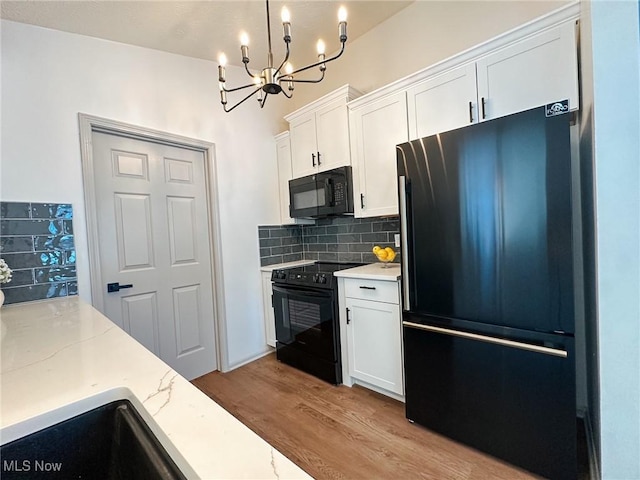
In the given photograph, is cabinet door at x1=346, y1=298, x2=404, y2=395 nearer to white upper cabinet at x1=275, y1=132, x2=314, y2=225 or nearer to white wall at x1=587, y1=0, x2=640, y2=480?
white wall at x1=587, y1=0, x2=640, y2=480

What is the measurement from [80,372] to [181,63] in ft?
8.60

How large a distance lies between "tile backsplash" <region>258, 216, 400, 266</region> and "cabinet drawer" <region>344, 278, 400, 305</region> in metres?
0.56

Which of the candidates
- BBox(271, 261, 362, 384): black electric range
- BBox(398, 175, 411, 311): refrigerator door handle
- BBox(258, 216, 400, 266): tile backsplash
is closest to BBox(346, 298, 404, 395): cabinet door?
BBox(271, 261, 362, 384): black electric range

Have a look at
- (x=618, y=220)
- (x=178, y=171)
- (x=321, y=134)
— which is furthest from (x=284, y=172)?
(x=618, y=220)

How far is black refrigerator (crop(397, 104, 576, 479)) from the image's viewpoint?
133 centimetres

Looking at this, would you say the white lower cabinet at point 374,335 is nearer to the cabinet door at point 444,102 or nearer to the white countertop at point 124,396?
the cabinet door at point 444,102

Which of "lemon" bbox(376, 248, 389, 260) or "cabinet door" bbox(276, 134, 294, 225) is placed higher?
"cabinet door" bbox(276, 134, 294, 225)

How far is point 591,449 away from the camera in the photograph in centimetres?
156

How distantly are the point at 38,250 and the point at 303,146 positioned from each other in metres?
2.12

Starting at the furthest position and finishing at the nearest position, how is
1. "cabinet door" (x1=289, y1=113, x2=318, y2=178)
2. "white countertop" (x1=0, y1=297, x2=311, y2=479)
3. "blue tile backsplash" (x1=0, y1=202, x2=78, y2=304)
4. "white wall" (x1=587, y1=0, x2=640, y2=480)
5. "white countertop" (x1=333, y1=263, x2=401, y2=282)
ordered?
"cabinet door" (x1=289, y1=113, x2=318, y2=178), "white countertop" (x1=333, y1=263, x2=401, y2=282), "blue tile backsplash" (x1=0, y1=202, x2=78, y2=304), "white wall" (x1=587, y1=0, x2=640, y2=480), "white countertop" (x1=0, y1=297, x2=311, y2=479)

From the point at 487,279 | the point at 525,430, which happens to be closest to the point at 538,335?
the point at 487,279

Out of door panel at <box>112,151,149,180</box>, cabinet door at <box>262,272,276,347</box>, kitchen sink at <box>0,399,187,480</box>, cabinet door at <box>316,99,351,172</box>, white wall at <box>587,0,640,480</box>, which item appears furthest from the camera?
cabinet door at <box>262,272,276,347</box>

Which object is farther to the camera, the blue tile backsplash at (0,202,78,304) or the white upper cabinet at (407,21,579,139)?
the blue tile backsplash at (0,202,78,304)

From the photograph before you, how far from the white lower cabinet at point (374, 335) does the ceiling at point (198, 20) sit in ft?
6.73
